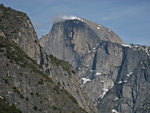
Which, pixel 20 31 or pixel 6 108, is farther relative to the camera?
pixel 20 31

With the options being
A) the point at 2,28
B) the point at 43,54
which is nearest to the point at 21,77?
the point at 2,28

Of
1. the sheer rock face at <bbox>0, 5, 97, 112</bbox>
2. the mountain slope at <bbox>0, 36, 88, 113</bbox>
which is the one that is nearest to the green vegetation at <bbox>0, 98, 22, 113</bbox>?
the mountain slope at <bbox>0, 36, 88, 113</bbox>

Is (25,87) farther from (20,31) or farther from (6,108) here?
(20,31)

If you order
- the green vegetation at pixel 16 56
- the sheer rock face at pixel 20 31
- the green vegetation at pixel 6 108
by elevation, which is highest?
the sheer rock face at pixel 20 31

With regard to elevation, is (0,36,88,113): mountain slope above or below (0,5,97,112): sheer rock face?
below

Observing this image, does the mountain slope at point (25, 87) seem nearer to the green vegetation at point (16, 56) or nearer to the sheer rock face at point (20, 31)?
the green vegetation at point (16, 56)

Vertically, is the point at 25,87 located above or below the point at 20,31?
below

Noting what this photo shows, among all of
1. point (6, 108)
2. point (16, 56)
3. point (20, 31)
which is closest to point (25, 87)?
point (16, 56)

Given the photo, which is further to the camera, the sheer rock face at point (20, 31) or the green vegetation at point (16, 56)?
the sheer rock face at point (20, 31)

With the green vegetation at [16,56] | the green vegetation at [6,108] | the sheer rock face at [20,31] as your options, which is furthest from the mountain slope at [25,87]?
the sheer rock face at [20,31]

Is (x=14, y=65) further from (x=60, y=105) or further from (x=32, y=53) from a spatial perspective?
(x=32, y=53)

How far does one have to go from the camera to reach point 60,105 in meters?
112

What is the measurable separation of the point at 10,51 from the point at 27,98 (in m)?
19.3

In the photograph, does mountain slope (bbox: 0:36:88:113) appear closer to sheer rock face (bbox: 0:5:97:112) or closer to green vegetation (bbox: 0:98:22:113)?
green vegetation (bbox: 0:98:22:113)
